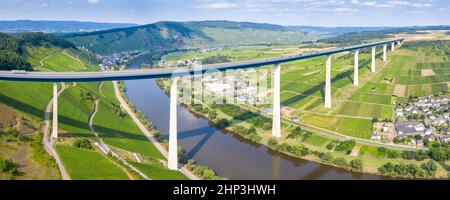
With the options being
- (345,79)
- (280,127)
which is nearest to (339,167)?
(280,127)

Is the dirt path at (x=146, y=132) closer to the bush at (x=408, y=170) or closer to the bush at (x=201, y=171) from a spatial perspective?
the bush at (x=201, y=171)

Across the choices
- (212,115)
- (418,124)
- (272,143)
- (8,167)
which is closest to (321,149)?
(272,143)

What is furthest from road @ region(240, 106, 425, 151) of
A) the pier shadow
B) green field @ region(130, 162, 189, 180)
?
green field @ region(130, 162, 189, 180)

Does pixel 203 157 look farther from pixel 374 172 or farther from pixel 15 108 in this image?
pixel 15 108

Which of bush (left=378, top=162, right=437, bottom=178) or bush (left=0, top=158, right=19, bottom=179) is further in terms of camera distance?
bush (left=378, top=162, right=437, bottom=178)

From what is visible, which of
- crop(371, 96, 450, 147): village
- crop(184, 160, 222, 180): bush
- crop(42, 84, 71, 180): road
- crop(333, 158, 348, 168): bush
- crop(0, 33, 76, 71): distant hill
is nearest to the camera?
crop(42, 84, 71, 180): road

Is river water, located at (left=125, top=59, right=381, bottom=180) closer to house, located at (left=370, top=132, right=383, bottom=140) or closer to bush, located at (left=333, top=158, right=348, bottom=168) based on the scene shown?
bush, located at (left=333, top=158, right=348, bottom=168)
